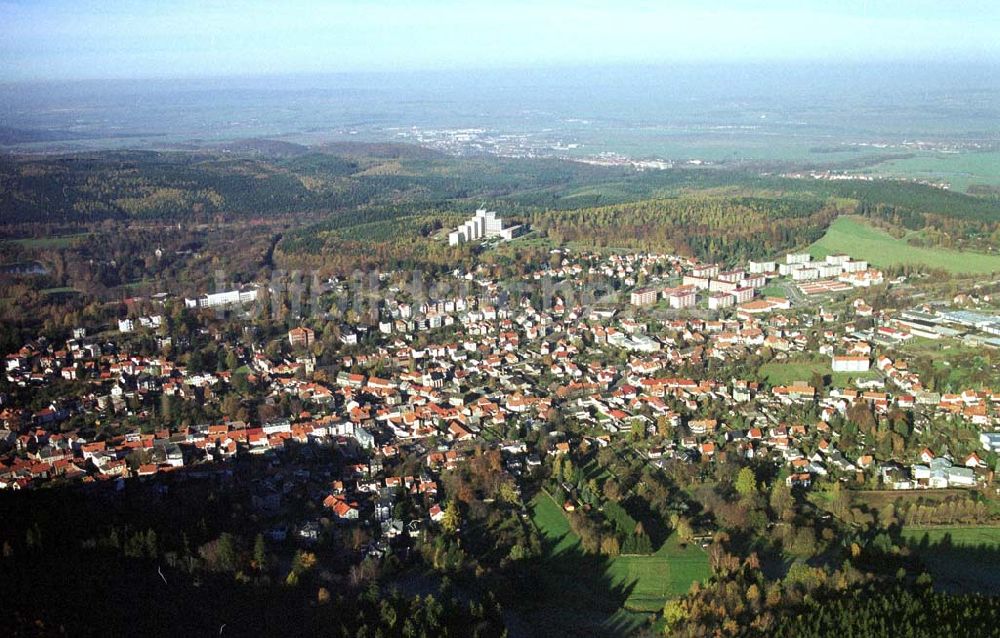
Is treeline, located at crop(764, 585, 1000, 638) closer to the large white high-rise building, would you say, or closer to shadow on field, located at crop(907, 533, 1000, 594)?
shadow on field, located at crop(907, 533, 1000, 594)

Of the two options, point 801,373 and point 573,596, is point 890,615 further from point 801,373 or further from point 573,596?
point 801,373

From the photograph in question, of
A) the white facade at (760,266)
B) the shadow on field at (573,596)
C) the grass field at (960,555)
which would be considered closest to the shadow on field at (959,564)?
the grass field at (960,555)

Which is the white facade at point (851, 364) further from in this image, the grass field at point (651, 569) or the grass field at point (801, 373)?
the grass field at point (651, 569)

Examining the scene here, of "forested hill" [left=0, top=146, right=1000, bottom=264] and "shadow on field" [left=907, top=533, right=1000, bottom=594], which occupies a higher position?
"forested hill" [left=0, top=146, right=1000, bottom=264]

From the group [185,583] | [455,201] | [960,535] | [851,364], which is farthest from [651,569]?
[455,201]

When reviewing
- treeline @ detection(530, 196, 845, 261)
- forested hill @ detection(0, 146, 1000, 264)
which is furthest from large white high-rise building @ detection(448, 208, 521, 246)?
treeline @ detection(530, 196, 845, 261)

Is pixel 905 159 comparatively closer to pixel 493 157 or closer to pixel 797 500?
pixel 493 157

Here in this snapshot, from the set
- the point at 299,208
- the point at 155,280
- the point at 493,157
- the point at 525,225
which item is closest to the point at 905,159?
the point at 493,157
